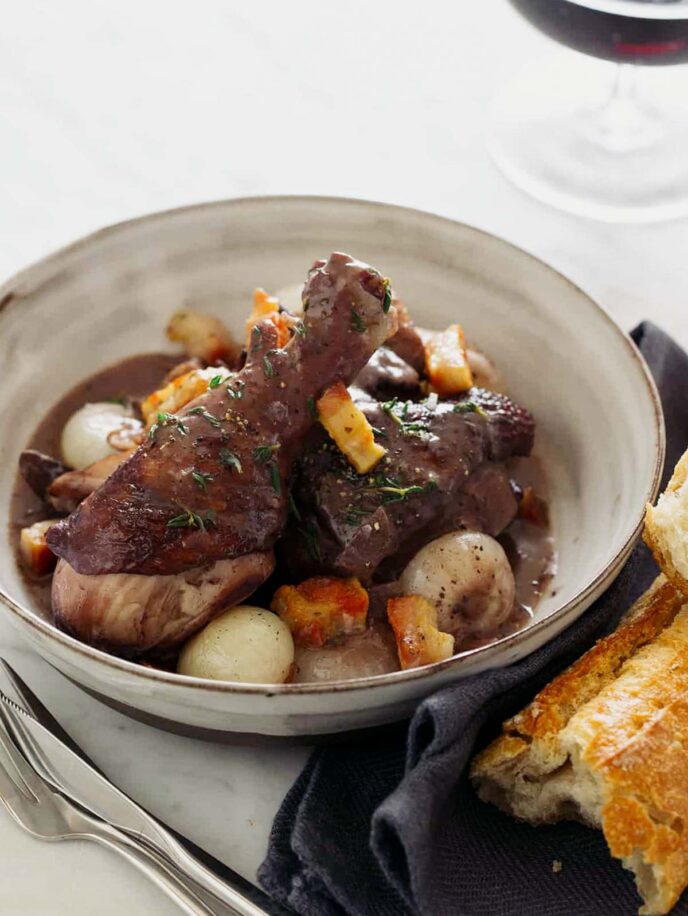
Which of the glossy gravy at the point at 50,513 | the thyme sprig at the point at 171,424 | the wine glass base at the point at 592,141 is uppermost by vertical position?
the wine glass base at the point at 592,141

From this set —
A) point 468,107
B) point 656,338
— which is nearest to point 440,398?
point 656,338

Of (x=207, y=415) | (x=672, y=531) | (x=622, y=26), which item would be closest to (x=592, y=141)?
(x=622, y=26)

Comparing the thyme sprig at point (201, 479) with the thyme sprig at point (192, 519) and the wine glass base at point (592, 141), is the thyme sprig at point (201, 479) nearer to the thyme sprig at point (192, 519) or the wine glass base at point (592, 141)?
the thyme sprig at point (192, 519)

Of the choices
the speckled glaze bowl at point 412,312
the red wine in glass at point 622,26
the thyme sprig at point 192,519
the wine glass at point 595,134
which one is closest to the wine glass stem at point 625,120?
the wine glass at point 595,134

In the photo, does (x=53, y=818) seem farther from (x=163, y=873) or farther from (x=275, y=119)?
(x=275, y=119)

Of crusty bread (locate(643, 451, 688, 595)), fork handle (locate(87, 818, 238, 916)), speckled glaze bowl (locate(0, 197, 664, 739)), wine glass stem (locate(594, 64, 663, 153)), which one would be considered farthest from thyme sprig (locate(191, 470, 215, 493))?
wine glass stem (locate(594, 64, 663, 153))
